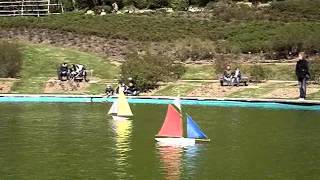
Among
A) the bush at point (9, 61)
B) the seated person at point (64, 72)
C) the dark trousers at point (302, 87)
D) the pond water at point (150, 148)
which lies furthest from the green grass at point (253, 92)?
the bush at point (9, 61)

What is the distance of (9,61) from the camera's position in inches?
1524

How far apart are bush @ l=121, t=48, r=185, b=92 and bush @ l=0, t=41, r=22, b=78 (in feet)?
22.3

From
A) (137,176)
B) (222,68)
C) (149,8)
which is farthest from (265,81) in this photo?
(149,8)

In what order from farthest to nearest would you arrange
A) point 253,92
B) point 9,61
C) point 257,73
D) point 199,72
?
point 9,61 → point 199,72 → point 257,73 → point 253,92

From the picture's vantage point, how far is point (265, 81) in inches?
1326

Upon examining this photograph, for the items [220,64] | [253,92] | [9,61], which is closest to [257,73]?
[220,64]

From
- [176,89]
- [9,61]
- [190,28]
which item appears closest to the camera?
[176,89]

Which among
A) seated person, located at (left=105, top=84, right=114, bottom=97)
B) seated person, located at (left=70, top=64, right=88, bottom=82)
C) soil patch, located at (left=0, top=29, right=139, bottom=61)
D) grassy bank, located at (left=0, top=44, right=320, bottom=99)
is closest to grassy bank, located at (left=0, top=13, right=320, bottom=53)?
soil patch, located at (left=0, top=29, right=139, bottom=61)

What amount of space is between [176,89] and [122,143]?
15.4 meters

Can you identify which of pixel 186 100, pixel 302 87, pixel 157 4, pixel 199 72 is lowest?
pixel 186 100

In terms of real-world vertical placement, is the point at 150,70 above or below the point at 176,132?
above

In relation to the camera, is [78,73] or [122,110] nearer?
[122,110]

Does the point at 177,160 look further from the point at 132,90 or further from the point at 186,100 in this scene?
the point at 132,90

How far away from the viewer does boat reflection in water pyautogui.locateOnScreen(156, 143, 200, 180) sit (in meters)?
13.6
